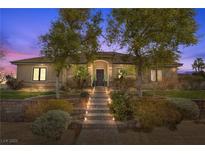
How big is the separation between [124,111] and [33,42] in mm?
5404

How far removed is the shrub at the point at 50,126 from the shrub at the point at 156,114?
3.14 m

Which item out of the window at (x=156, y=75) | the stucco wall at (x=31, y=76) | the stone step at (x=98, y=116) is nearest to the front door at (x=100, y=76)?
the stucco wall at (x=31, y=76)

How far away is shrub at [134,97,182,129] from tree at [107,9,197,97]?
1615mm

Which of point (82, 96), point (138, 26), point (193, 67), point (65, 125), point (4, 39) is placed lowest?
point (65, 125)

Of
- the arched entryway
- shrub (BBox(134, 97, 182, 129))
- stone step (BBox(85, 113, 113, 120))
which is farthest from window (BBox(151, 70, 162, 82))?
stone step (BBox(85, 113, 113, 120))

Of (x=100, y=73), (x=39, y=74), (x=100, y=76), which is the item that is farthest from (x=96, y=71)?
(x=39, y=74)

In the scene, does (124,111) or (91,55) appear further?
(91,55)

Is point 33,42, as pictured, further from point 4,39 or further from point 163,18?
point 163,18

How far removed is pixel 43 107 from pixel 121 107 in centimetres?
329

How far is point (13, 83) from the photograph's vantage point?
11.9m

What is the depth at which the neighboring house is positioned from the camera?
41.3 feet

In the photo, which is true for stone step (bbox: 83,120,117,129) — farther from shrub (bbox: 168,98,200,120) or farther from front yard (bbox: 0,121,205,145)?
shrub (bbox: 168,98,200,120)

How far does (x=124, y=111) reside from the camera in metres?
8.69
